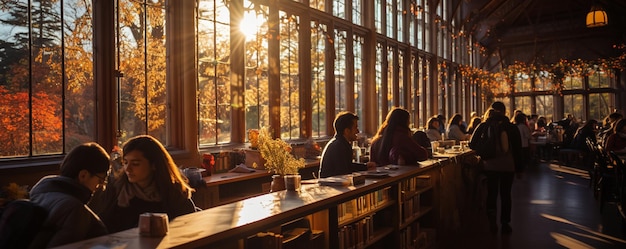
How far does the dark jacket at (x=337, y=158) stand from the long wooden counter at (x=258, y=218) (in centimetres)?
36

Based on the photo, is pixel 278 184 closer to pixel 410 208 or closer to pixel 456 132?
pixel 410 208

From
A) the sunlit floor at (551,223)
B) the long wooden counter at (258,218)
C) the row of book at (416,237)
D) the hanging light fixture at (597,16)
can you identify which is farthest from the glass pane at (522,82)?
the long wooden counter at (258,218)

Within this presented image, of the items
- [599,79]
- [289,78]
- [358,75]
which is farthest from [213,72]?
[599,79]

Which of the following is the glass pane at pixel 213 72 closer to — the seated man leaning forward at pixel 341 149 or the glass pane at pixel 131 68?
the glass pane at pixel 131 68

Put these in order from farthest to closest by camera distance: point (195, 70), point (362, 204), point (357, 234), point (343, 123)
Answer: point (195, 70) < point (343, 123) < point (362, 204) < point (357, 234)

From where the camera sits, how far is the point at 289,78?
8625mm

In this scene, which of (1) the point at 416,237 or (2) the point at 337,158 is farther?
(1) the point at 416,237

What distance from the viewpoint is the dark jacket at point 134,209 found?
2975mm

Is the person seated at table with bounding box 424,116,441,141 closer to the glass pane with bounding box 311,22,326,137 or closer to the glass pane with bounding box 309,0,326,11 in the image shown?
the glass pane with bounding box 311,22,326,137

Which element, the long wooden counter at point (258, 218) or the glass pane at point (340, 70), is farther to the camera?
the glass pane at point (340, 70)

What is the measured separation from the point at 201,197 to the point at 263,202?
204cm

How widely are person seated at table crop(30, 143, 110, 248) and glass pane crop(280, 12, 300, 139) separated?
580 cm

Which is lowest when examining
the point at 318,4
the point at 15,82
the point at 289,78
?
the point at 15,82

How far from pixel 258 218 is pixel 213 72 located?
4380 millimetres
